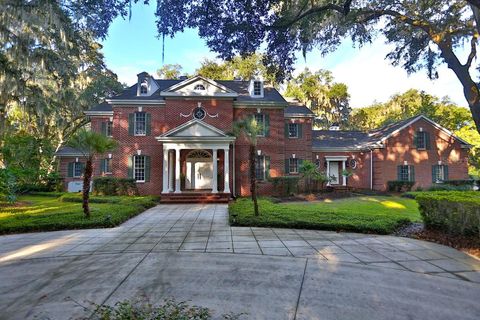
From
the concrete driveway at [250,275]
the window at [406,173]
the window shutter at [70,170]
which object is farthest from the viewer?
the window shutter at [70,170]

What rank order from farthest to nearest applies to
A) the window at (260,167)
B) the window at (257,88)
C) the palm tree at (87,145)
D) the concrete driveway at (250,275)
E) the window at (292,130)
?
the window at (292,130) < the window at (257,88) < the window at (260,167) < the palm tree at (87,145) < the concrete driveway at (250,275)

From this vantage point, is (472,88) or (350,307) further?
(472,88)

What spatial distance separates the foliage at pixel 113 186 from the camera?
58.2ft

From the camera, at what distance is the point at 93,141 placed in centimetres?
1004

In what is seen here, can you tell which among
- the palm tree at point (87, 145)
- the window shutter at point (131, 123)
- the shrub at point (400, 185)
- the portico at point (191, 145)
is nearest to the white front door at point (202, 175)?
the portico at point (191, 145)

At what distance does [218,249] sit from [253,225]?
2823mm

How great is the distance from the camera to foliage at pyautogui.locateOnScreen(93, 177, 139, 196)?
17750 millimetres

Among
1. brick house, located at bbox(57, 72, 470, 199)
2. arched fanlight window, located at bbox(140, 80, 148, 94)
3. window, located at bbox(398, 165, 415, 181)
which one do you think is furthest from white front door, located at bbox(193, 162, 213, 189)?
window, located at bbox(398, 165, 415, 181)

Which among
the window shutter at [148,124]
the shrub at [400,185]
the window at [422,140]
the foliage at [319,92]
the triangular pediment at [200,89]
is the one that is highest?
the foliage at [319,92]

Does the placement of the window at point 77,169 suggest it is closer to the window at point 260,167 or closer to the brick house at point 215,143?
the brick house at point 215,143

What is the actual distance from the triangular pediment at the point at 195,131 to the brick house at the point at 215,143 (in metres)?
0.06

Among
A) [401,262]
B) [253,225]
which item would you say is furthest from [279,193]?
[401,262]

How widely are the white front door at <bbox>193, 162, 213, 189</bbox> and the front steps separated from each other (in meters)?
2.83

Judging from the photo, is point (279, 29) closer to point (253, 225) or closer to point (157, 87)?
point (253, 225)
